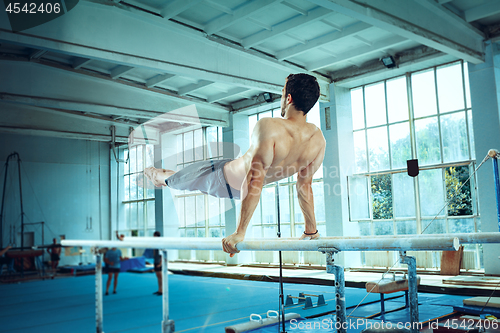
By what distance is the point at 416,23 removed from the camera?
7.52m

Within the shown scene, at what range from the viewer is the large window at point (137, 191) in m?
6.49

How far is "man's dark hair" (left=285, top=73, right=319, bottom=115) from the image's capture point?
2.66 metres

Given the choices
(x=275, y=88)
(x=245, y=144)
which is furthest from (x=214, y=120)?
(x=275, y=88)

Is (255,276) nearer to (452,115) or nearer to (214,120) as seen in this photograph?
(214,120)

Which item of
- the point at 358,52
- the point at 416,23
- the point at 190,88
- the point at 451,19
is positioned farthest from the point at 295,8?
the point at 190,88

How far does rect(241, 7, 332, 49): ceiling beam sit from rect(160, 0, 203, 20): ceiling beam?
2.15 meters

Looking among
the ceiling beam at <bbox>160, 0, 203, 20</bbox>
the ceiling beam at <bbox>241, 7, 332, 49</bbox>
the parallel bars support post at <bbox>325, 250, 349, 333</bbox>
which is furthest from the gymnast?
the ceiling beam at <bbox>241, 7, 332, 49</bbox>

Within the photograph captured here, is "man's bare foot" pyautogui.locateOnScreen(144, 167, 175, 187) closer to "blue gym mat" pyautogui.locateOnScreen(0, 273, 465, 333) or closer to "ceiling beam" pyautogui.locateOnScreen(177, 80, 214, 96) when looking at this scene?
"blue gym mat" pyautogui.locateOnScreen(0, 273, 465, 333)

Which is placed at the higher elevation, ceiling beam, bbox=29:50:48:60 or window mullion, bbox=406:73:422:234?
ceiling beam, bbox=29:50:48:60

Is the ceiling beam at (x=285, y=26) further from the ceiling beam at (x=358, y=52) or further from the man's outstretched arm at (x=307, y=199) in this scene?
the man's outstretched arm at (x=307, y=199)

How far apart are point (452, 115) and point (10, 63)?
10.7 metres

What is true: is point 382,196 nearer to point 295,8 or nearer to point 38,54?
point 295,8

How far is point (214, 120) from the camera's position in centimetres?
1259

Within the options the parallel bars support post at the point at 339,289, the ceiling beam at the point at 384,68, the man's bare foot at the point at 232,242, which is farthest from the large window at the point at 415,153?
the man's bare foot at the point at 232,242
